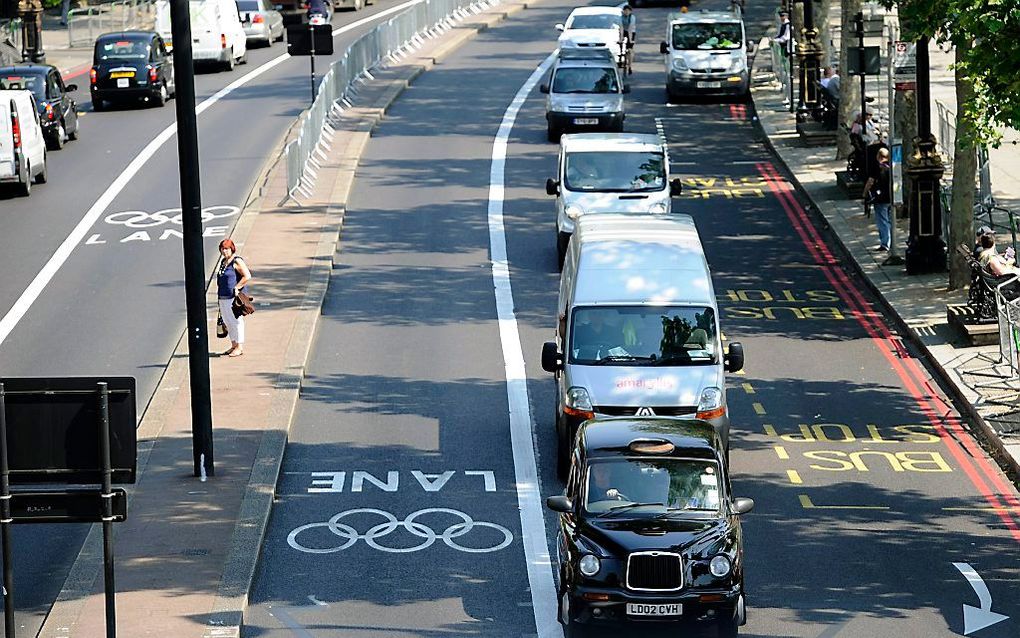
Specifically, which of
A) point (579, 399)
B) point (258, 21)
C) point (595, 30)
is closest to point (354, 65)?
point (595, 30)

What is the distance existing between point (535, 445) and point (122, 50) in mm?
28491

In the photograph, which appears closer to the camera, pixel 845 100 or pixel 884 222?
pixel 884 222

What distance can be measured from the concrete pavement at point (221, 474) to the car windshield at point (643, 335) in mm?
3894

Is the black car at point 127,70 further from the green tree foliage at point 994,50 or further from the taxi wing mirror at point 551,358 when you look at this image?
the green tree foliage at point 994,50

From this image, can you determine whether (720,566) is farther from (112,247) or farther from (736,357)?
(112,247)

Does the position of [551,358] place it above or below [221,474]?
above

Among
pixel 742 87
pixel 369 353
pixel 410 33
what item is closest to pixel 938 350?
pixel 369 353

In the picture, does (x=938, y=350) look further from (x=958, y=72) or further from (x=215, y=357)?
(x=215, y=357)

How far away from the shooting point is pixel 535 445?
20.6 m

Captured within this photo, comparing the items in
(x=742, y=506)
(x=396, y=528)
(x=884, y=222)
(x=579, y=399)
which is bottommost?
(x=396, y=528)

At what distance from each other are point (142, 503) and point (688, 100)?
30.5m

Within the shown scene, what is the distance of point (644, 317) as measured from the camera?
1934cm

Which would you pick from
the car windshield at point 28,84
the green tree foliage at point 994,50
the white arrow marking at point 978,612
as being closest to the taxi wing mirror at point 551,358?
the white arrow marking at point 978,612

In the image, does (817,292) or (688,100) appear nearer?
(817,292)
